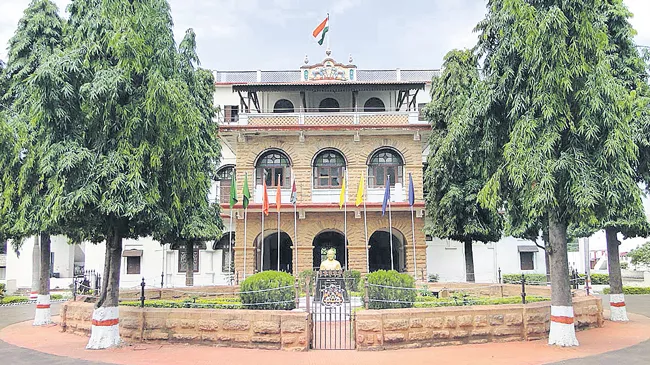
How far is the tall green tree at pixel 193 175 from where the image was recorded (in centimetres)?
1228

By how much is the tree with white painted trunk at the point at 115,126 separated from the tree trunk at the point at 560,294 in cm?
872

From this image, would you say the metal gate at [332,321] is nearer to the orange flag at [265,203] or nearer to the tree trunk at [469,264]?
the orange flag at [265,203]

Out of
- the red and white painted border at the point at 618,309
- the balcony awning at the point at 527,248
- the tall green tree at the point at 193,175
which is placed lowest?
the red and white painted border at the point at 618,309

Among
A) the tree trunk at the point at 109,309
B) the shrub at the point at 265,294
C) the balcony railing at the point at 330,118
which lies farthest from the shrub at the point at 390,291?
the balcony railing at the point at 330,118

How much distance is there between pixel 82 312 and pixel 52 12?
10.9m

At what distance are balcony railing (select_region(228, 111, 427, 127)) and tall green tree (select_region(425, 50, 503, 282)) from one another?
1807 mm

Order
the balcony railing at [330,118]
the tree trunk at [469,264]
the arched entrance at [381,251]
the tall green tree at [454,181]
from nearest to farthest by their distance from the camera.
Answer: the tall green tree at [454,181] → the tree trunk at [469,264] → the balcony railing at [330,118] → the arched entrance at [381,251]

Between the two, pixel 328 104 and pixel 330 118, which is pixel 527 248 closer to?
pixel 330 118

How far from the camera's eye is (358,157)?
25938mm

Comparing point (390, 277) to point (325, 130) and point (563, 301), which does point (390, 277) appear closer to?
point (563, 301)

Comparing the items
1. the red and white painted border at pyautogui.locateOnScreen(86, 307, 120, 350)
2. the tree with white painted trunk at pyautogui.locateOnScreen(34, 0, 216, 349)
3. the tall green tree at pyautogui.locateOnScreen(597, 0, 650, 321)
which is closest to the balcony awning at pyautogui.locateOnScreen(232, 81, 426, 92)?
the tall green tree at pyautogui.locateOnScreen(597, 0, 650, 321)

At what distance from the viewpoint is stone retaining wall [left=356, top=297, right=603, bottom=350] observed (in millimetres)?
11148

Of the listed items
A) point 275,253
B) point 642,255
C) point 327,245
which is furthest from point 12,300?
point 642,255

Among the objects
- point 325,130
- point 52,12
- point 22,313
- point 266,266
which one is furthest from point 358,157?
point 22,313
